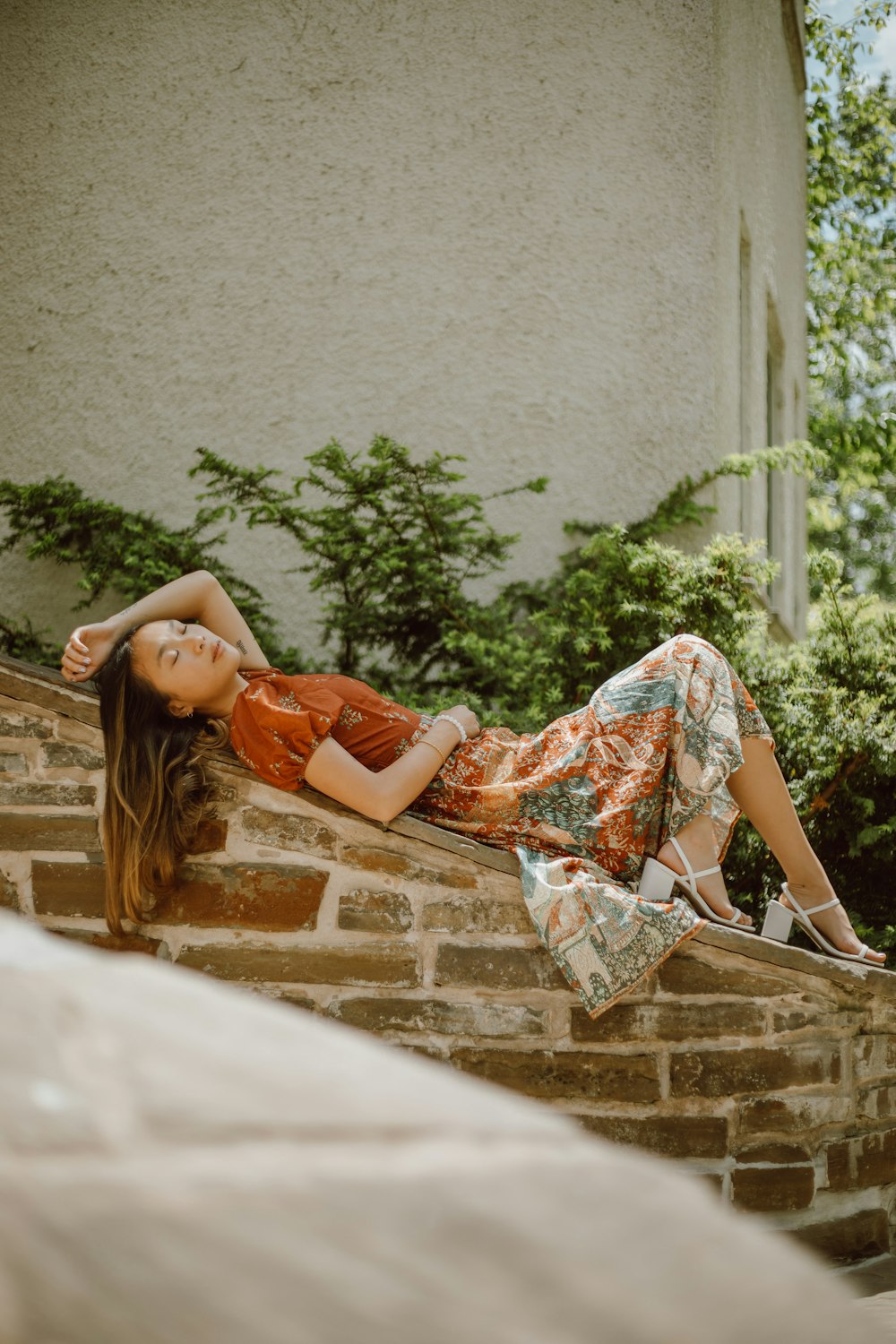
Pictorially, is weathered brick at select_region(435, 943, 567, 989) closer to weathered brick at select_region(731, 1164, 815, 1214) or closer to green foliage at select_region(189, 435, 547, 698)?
weathered brick at select_region(731, 1164, 815, 1214)

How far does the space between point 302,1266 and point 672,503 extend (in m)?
5.01

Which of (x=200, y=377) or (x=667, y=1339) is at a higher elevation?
(x=200, y=377)

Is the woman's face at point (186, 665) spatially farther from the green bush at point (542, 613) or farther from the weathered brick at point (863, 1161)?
the weathered brick at point (863, 1161)

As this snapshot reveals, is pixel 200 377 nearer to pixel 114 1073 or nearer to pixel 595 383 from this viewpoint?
pixel 595 383

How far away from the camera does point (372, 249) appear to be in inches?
229

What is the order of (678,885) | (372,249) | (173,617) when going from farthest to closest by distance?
(372,249) < (173,617) < (678,885)

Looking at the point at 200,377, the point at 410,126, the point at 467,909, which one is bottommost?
the point at 467,909

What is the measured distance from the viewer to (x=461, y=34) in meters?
5.83

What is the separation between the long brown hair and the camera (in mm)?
2803

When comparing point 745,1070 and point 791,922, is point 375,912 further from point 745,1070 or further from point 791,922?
point 791,922

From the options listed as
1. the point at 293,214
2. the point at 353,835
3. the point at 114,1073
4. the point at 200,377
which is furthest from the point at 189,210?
the point at 114,1073

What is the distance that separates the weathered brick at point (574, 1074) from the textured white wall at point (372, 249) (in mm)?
3103

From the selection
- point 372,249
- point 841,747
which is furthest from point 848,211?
point 841,747

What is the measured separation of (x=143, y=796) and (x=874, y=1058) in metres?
2.11
